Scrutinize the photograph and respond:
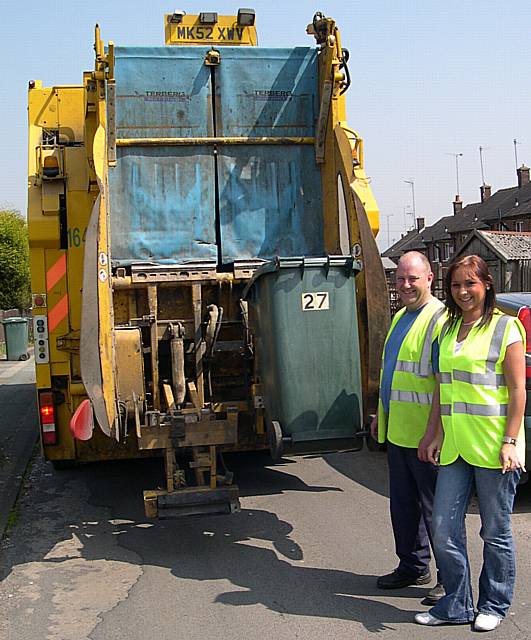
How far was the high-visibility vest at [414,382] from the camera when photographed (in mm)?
4555

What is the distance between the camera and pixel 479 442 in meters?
4.09

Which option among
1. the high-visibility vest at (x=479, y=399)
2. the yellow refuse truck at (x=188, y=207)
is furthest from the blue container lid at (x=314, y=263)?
the high-visibility vest at (x=479, y=399)

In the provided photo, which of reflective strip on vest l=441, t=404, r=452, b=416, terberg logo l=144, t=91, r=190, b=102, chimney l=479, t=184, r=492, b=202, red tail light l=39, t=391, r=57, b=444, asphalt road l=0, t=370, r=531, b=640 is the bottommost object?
asphalt road l=0, t=370, r=531, b=640

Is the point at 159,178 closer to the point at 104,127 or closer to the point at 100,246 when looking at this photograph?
the point at 104,127

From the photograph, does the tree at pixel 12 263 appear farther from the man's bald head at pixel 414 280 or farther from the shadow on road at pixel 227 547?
the man's bald head at pixel 414 280

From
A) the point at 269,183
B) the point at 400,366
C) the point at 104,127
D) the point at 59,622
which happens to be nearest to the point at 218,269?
the point at 269,183

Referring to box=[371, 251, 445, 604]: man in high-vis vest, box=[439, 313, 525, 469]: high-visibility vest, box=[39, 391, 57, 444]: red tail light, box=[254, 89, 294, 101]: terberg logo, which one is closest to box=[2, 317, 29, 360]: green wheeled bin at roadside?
box=[39, 391, 57, 444]: red tail light

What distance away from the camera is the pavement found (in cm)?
739

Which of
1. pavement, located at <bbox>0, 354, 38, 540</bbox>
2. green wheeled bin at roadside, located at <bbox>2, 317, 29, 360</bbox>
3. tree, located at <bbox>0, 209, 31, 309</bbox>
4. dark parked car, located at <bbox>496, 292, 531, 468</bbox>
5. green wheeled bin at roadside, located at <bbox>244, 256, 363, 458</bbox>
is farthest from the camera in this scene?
tree, located at <bbox>0, 209, 31, 309</bbox>

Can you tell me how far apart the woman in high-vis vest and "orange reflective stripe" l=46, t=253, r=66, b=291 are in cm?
355

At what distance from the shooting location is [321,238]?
22.7ft

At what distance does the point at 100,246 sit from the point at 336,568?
7.81 ft

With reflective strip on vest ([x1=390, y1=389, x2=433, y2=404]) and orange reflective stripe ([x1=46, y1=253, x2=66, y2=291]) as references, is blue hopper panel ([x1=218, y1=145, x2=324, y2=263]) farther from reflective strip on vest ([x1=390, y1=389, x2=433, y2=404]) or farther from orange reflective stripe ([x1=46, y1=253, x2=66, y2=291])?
reflective strip on vest ([x1=390, y1=389, x2=433, y2=404])

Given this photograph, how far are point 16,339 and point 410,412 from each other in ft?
62.6
